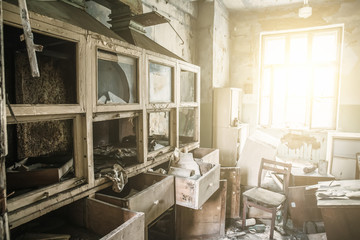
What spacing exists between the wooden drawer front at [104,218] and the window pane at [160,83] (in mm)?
1048

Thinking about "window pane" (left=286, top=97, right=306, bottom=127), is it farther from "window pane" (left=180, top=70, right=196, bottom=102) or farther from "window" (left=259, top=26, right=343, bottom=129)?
"window pane" (left=180, top=70, right=196, bottom=102)

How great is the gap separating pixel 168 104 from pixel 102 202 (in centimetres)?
118

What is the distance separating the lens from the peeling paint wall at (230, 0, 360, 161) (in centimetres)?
423

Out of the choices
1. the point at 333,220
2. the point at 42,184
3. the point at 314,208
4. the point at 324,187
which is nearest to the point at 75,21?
the point at 42,184

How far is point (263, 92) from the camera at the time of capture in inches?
199

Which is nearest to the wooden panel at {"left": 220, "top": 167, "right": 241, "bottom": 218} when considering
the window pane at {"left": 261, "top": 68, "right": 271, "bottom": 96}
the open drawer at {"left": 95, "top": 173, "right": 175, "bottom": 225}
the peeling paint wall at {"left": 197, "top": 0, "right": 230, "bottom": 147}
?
the peeling paint wall at {"left": 197, "top": 0, "right": 230, "bottom": 147}

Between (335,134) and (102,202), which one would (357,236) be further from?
(102,202)

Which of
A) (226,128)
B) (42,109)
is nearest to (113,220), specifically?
(42,109)

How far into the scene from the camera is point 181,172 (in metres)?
2.01

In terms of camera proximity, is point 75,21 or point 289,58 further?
point 289,58

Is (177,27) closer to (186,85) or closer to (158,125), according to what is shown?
(186,85)

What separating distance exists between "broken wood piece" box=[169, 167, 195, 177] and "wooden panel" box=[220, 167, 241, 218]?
1.18 meters

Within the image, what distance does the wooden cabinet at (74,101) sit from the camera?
111 cm

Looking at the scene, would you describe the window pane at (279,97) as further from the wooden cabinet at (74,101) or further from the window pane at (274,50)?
the wooden cabinet at (74,101)
